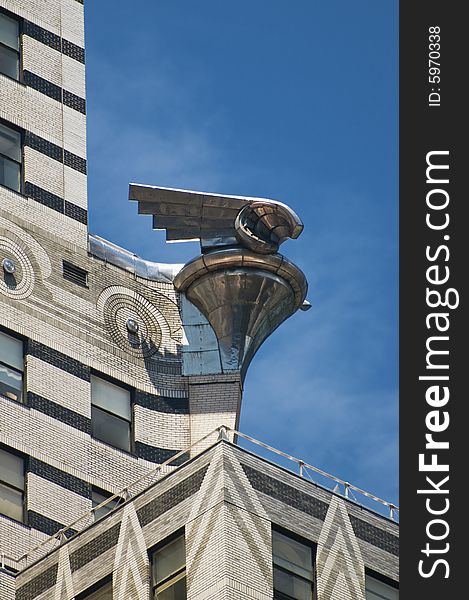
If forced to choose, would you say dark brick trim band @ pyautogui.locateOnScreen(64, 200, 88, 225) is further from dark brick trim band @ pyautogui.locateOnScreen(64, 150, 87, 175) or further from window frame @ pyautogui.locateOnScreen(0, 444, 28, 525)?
window frame @ pyautogui.locateOnScreen(0, 444, 28, 525)

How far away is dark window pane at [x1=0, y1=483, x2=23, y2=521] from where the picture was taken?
45.6 metres

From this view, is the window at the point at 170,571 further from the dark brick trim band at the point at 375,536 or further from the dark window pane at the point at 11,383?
the dark window pane at the point at 11,383

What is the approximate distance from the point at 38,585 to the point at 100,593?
2.06m

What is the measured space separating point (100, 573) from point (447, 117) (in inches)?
415

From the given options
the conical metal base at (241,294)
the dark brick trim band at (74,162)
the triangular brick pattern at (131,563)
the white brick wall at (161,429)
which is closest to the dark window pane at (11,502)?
the white brick wall at (161,429)

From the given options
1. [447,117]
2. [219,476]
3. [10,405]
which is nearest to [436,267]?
[447,117]

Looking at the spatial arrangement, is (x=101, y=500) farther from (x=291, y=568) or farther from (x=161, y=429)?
(x=291, y=568)

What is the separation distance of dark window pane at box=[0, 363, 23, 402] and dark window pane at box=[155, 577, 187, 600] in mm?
10980

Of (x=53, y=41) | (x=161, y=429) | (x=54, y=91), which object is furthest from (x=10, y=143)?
(x=161, y=429)

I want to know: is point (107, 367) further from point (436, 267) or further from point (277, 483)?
point (436, 267)

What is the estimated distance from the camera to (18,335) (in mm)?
48312

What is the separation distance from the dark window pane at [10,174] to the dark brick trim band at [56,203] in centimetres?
24

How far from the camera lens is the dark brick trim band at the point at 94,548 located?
38.8 metres

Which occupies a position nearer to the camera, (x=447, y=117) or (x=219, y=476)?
(x=447, y=117)
